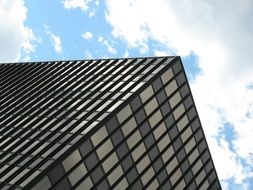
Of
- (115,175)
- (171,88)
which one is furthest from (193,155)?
(115,175)

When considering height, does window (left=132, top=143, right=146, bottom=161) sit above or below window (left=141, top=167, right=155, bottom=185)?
above

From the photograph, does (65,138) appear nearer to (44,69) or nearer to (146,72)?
(146,72)

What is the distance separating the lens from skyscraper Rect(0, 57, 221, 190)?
157ft

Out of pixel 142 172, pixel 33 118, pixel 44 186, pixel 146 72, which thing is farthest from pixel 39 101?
pixel 44 186

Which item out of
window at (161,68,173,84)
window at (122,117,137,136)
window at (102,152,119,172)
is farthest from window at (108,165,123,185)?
window at (161,68,173,84)

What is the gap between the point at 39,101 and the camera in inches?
2662

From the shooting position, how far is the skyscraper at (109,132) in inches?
1881

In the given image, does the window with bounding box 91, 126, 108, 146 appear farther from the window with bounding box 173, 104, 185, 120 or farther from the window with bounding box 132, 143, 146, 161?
the window with bounding box 173, 104, 185, 120

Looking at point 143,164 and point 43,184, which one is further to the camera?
point 143,164

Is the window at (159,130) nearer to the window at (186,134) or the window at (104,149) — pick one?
the window at (186,134)

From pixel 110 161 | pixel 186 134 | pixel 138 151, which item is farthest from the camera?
pixel 186 134

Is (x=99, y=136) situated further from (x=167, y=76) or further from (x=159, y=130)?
(x=167, y=76)

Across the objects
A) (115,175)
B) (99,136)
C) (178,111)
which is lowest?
(115,175)

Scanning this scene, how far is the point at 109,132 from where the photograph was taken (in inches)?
2018
